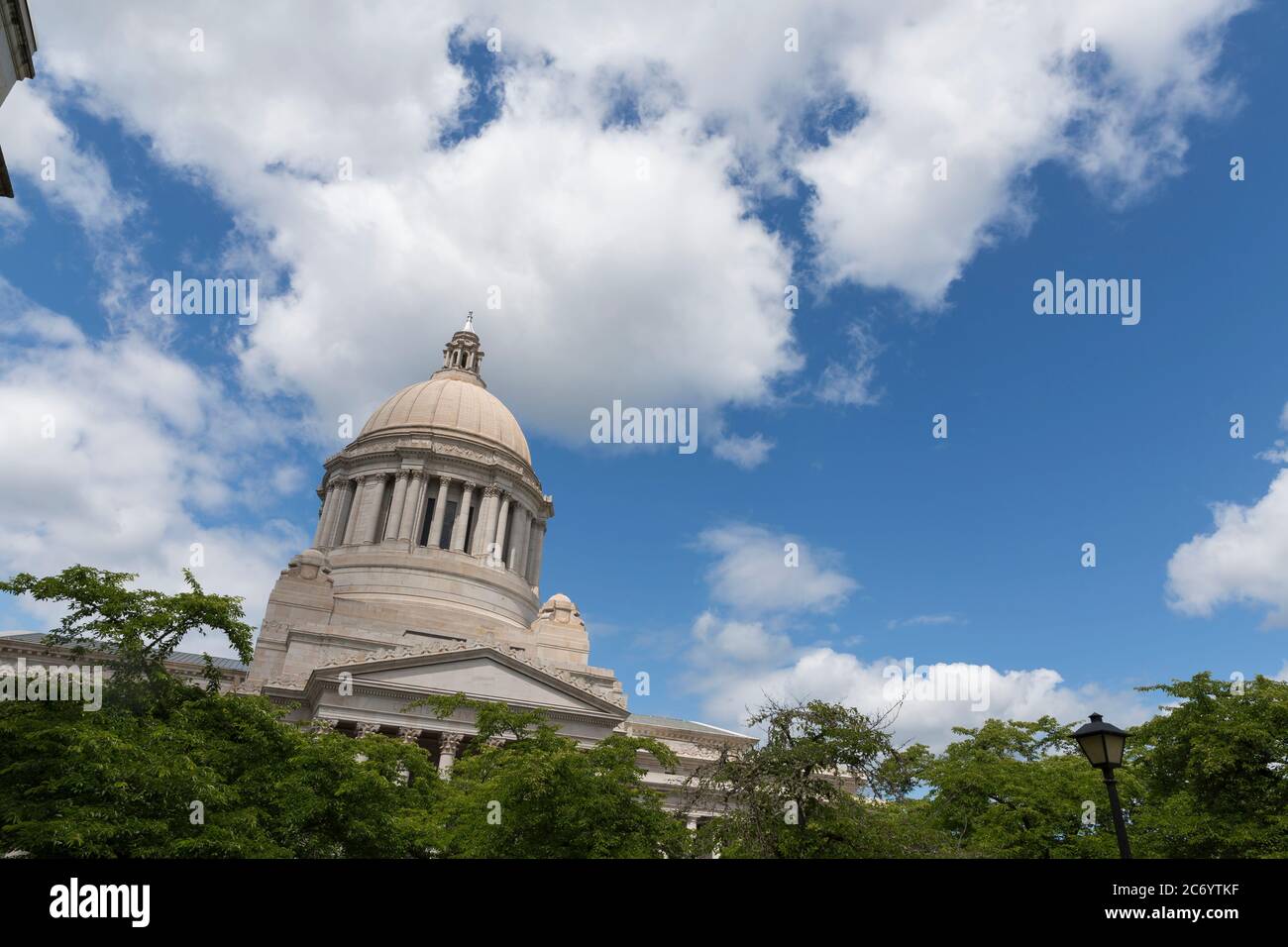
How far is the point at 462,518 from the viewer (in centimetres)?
6072

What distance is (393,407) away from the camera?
66812 mm

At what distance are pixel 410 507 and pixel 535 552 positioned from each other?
1131 centimetres

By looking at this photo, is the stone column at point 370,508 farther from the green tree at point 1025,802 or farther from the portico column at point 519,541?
the green tree at point 1025,802

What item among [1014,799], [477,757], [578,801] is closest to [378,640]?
[477,757]

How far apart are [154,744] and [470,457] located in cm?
4530

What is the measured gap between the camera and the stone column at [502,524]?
6134cm

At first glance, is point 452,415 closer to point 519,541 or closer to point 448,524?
point 448,524

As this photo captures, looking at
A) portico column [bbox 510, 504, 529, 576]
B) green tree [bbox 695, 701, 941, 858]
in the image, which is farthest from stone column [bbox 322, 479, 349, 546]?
green tree [bbox 695, 701, 941, 858]

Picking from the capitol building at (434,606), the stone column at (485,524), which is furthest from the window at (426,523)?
the stone column at (485,524)

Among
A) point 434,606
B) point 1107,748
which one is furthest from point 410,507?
point 1107,748

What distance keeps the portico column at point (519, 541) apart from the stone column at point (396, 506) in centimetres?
848

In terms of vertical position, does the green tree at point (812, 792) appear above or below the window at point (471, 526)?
below
